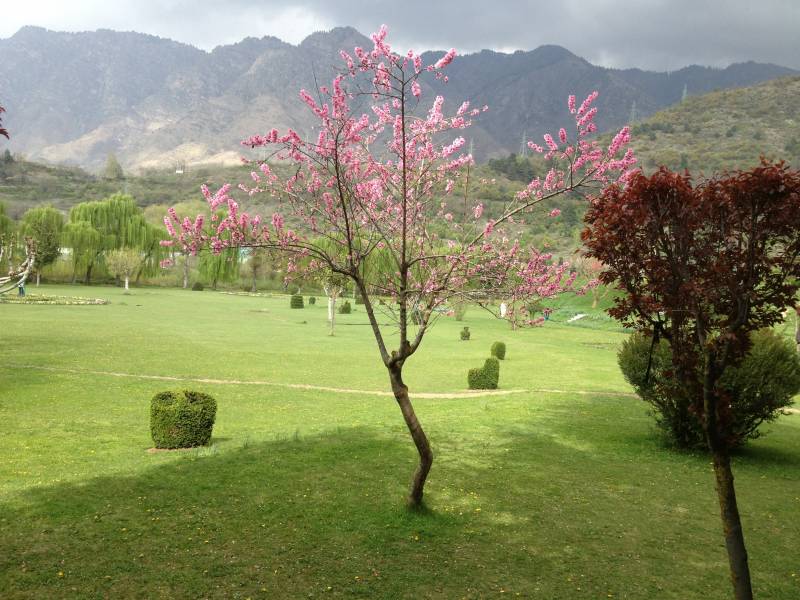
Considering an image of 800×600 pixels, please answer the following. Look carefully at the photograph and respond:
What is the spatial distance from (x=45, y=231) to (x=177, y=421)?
191 feet

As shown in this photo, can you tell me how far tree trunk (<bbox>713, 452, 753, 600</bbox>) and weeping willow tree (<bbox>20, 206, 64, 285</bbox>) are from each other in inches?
2348

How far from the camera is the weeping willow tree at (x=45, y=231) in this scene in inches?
2247

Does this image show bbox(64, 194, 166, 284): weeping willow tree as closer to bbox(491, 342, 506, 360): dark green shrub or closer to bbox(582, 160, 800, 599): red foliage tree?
bbox(491, 342, 506, 360): dark green shrub

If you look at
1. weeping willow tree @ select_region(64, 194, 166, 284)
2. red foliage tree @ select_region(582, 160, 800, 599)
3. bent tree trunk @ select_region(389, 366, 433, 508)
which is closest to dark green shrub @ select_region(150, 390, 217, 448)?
bent tree trunk @ select_region(389, 366, 433, 508)

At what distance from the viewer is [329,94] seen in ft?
24.4

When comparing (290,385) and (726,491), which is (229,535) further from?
(290,385)

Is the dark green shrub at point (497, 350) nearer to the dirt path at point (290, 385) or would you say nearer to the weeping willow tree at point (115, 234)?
the dirt path at point (290, 385)

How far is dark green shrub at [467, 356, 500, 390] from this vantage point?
20156 mm

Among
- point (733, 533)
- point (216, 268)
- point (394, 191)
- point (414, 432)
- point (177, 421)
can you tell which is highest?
point (216, 268)

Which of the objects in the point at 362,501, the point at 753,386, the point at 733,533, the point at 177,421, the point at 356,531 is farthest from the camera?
the point at 753,386

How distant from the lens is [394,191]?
881 centimetres

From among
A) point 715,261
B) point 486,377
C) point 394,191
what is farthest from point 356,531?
point 486,377

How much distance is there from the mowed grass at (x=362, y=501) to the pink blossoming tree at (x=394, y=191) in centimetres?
152

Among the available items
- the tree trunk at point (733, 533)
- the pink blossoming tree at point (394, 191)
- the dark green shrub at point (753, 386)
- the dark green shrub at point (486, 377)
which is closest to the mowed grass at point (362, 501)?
the dark green shrub at point (753, 386)
